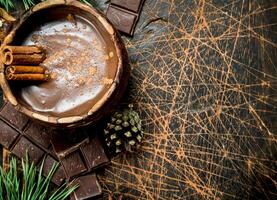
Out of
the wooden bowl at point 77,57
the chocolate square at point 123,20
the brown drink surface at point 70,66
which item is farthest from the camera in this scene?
the chocolate square at point 123,20

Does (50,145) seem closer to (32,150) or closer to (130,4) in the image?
(32,150)

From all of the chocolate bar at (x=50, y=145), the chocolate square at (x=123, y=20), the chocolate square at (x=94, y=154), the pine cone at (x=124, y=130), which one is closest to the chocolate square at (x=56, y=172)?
the chocolate bar at (x=50, y=145)

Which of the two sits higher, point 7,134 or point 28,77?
point 28,77

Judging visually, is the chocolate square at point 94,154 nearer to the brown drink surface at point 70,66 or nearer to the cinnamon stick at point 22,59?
the brown drink surface at point 70,66

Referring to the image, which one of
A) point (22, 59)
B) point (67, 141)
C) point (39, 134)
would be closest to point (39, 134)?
point (39, 134)

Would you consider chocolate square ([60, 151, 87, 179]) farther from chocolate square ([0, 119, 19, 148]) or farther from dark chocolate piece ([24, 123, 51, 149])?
chocolate square ([0, 119, 19, 148])
